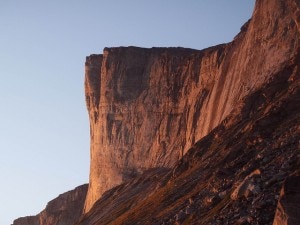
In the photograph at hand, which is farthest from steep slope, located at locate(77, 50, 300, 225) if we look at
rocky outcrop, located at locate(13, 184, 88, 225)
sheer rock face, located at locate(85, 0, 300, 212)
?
rocky outcrop, located at locate(13, 184, 88, 225)

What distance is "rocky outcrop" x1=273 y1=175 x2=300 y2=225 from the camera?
19.0 m

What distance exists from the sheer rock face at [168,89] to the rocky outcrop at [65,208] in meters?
14.4

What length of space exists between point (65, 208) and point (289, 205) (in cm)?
9357

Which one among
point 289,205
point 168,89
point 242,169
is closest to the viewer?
point 289,205

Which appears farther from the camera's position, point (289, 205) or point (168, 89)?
point (168, 89)

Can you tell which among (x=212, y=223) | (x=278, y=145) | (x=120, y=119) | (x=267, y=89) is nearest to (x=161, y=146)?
(x=120, y=119)

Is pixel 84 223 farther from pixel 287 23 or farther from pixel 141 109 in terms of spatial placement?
pixel 287 23

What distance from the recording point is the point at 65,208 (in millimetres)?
110000

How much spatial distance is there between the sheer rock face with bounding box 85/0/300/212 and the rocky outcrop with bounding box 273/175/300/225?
34.3 metres

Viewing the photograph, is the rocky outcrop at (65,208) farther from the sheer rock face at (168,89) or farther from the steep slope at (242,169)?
the steep slope at (242,169)

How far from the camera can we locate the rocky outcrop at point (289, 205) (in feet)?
62.4

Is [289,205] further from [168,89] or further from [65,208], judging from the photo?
[65,208]

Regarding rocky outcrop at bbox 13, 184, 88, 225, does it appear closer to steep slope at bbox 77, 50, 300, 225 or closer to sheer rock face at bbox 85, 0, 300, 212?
sheer rock face at bbox 85, 0, 300, 212

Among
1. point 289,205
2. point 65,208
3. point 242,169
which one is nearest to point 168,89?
point 65,208
